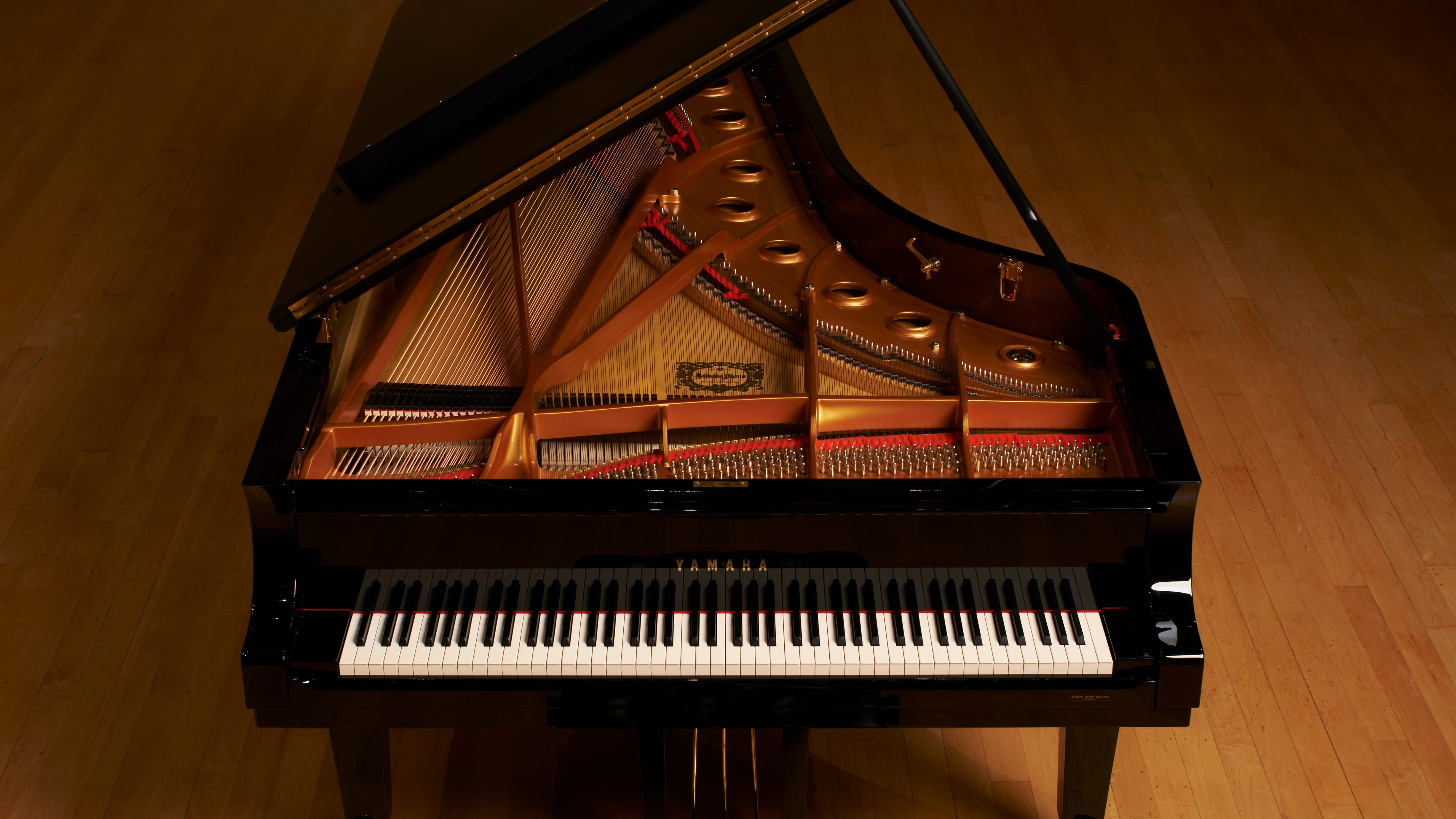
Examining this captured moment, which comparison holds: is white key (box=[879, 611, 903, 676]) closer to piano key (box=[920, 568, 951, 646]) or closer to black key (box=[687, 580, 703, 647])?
piano key (box=[920, 568, 951, 646])

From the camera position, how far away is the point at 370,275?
245 centimetres

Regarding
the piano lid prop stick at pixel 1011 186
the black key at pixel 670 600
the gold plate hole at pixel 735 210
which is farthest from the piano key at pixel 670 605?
the gold plate hole at pixel 735 210

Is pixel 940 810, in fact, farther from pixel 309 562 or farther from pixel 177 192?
pixel 177 192

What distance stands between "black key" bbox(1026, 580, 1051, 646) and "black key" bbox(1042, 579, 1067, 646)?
0.02m

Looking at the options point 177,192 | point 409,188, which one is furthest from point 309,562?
point 177,192

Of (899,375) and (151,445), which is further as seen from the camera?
(151,445)

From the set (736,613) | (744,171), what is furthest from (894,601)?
(744,171)

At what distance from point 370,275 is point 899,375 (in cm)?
123

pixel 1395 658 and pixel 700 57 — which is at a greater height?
pixel 700 57

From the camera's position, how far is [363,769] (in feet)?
8.89

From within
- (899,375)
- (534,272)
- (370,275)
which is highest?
(370,275)

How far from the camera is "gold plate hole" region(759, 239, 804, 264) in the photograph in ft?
10.0

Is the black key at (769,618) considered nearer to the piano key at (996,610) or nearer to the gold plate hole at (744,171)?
the piano key at (996,610)

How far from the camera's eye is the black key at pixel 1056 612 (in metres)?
2.27
